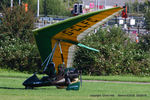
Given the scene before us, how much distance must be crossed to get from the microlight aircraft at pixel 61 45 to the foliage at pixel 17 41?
33.1 feet

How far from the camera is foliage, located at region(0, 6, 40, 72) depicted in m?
25.2

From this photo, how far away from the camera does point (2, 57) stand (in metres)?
25.5

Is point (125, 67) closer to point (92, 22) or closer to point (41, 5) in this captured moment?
point (92, 22)

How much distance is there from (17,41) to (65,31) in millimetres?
13348

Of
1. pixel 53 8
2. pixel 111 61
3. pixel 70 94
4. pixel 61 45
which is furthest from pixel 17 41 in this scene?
pixel 53 8

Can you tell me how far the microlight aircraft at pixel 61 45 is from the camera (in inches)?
498

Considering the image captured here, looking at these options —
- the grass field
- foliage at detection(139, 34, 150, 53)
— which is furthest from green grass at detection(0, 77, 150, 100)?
foliage at detection(139, 34, 150, 53)

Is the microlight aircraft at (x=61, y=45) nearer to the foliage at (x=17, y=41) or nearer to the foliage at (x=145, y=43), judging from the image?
the foliage at (x=17, y=41)

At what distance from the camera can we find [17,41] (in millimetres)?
26328

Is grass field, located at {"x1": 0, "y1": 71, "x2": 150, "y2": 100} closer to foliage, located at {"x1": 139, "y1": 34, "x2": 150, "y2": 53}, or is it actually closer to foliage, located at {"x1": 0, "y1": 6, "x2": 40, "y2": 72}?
foliage, located at {"x1": 0, "y1": 6, "x2": 40, "y2": 72}

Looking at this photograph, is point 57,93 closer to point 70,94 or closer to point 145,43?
point 70,94

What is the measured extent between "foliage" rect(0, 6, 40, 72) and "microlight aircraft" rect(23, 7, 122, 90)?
10089 millimetres

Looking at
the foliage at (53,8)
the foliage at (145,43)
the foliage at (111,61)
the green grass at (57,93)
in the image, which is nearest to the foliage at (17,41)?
the foliage at (111,61)

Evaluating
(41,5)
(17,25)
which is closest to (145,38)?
(17,25)
